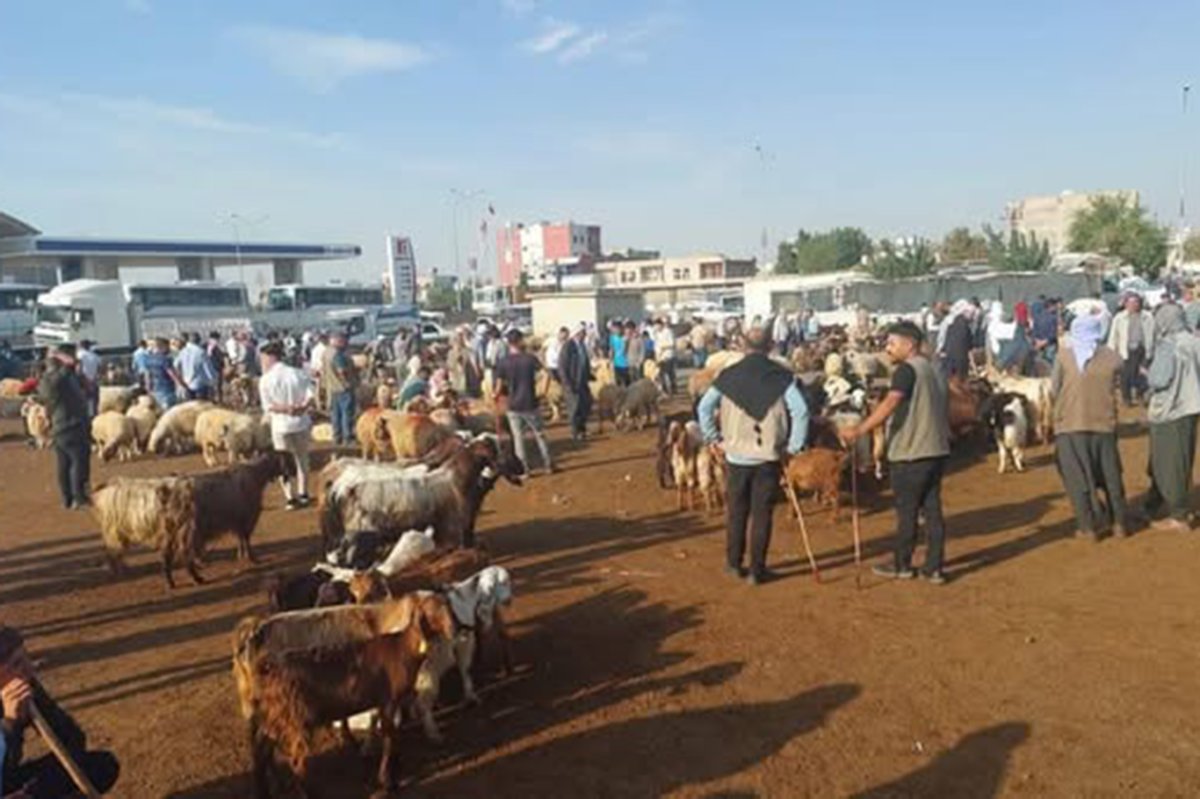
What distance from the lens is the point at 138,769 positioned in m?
4.69

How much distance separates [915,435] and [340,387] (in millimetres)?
10336

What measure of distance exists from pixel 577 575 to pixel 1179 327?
9.36 m

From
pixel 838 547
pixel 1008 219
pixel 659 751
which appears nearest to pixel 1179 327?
pixel 838 547

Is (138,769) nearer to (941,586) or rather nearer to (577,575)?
(577,575)

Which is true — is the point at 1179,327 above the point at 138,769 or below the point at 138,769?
above

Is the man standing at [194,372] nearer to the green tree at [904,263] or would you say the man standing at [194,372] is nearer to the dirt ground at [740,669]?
the dirt ground at [740,669]

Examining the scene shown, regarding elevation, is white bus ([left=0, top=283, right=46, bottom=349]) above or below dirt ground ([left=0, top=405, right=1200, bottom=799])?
above

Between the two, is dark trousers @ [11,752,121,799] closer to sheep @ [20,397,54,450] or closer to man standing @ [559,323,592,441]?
man standing @ [559,323,592,441]

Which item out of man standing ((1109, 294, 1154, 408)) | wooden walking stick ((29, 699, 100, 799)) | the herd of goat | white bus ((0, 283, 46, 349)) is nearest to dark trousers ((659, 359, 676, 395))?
the herd of goat

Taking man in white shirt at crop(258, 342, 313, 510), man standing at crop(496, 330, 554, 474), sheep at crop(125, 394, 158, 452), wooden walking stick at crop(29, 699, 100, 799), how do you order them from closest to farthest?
wooden walking stick at crop(29, 699, 100, 799) → man in white shirt at crop(258, 342, 313, 510) → man standing at crop(496, 330, 554, 474) → sheep at crop(125, 394, 158, 452)

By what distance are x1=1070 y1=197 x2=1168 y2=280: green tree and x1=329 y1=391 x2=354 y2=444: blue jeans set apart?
188 feet

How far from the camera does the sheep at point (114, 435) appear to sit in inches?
591

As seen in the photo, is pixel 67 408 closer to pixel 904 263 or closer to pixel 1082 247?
pixel 904 263

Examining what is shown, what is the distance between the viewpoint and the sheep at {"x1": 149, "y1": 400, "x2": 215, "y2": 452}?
49.9ft
